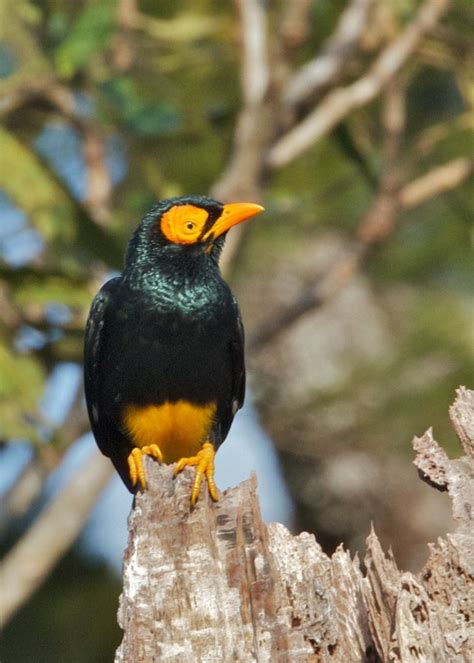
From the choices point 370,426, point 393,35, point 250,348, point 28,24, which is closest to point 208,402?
point 250,348

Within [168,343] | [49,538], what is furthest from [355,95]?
[49,538]

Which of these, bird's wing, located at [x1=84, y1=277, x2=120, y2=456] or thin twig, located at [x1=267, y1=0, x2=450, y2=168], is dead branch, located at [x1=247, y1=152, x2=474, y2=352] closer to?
thin twig, located at [x1=267, y1=0, x2=450, y2=168]

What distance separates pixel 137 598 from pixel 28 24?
451 cm

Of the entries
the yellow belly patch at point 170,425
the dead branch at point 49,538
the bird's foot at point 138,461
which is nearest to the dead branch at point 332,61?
the dead branch at point 49,538

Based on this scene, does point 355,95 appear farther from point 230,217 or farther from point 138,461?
point 138,461

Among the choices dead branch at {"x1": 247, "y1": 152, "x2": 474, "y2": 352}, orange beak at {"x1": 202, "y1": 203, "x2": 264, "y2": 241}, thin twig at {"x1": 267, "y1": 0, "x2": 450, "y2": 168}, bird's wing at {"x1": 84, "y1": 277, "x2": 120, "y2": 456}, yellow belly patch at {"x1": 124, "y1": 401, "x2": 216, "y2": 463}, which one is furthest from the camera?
thin twig at {"x1": 267, "y1": 0, "x2": 450, "y2": 168}

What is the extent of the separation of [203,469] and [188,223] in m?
2.13

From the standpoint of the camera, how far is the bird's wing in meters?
6.54

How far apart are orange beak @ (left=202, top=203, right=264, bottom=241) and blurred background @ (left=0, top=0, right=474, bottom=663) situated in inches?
26.4

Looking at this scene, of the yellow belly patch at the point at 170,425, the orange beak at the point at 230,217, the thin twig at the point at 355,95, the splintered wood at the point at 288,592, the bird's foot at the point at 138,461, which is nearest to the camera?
the splintered wood at the point at 288,592

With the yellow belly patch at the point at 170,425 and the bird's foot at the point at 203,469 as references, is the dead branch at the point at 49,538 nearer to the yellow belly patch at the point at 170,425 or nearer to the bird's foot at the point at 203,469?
the yellow belly patch at the point at 170,425

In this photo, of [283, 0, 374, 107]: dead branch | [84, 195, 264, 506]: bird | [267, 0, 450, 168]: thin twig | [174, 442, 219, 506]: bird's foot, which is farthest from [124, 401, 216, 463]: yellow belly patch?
[283, 0, 374, 107]: dead branch

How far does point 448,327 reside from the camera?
32.7 feet

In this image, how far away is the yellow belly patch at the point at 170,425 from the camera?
634cm
